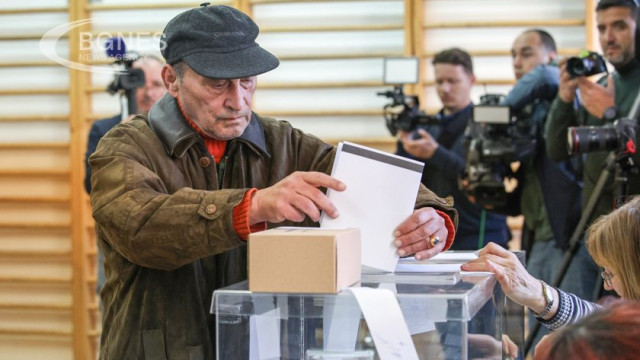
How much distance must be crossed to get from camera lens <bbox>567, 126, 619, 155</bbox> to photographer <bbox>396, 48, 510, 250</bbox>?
1.02 metres

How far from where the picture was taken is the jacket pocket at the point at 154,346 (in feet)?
5.73

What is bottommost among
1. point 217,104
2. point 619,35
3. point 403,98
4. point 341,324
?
point 341,324

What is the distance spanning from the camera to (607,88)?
334cm

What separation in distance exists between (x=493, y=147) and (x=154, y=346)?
2.41 metres

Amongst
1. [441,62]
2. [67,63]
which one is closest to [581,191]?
[441,62]

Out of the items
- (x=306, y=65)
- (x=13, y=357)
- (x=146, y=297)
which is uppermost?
(x=306, y=65)

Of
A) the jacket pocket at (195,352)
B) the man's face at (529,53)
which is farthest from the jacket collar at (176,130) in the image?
the man's face at (529,53)

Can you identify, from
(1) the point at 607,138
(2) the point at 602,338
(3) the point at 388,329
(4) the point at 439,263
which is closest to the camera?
(2) the point at 602,338

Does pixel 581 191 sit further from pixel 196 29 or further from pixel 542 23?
pixel 196 29

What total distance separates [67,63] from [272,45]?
1.30 meters

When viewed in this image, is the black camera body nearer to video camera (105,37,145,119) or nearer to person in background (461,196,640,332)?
video camera (105,37,145,119)

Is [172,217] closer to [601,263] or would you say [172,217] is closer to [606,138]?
[601,263]

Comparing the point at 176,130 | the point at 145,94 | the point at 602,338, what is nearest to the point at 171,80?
the point at 176,130

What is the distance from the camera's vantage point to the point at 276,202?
1.56 m
